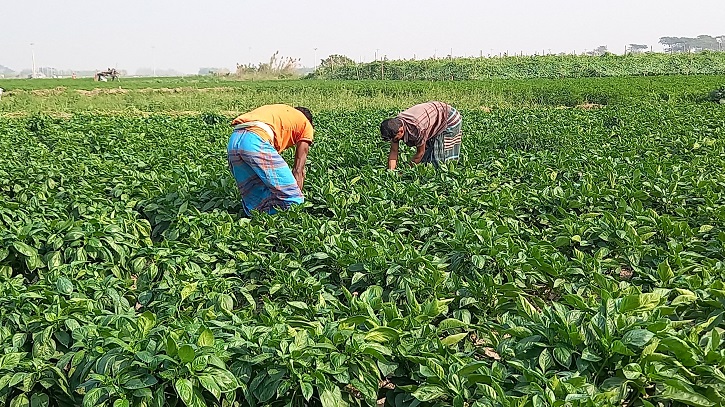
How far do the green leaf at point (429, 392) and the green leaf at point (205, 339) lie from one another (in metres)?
0.82

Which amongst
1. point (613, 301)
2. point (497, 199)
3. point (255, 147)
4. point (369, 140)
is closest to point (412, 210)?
point (497, 199)

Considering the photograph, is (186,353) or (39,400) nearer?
(186,353)

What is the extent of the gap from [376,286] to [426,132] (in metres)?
3.96

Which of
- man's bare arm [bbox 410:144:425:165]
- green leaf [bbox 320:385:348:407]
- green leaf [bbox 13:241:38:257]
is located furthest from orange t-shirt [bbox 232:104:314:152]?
green leaf [bbox 320:385:348:407]

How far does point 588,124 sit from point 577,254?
7.74 meters

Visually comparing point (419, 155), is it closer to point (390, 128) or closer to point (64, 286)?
point (390, 128)

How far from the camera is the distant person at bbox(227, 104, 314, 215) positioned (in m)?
5.64

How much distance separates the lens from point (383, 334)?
2.55 meters

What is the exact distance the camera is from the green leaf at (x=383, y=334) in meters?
2.52

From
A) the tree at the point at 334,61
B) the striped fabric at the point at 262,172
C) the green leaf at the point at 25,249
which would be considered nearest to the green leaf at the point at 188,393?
the green leaf at the point at 25,249

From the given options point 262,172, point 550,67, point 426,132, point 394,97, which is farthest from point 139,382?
point 550,67

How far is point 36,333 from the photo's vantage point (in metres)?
2.81

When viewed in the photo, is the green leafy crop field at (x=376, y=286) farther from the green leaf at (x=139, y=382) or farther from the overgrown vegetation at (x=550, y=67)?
the overgrown vegetation at (x=550, y=67)

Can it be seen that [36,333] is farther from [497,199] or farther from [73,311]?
[497,199]
